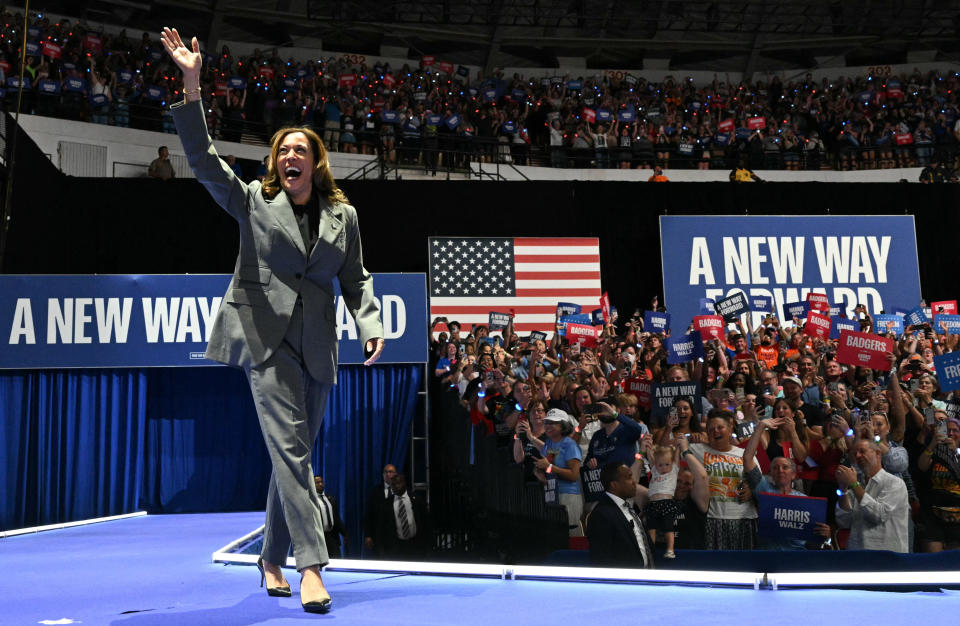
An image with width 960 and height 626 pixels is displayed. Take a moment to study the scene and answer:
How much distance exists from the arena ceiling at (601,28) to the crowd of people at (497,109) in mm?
1929

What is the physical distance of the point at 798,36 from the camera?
25.8 m

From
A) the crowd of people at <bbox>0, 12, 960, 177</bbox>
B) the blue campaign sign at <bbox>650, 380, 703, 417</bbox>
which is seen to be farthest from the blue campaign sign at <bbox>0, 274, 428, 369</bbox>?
the crowd of people at <bbox>0, 12, 960, 177</bbox>

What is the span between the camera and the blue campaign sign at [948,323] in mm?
11312

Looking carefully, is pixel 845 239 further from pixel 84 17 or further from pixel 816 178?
pixel 84 17

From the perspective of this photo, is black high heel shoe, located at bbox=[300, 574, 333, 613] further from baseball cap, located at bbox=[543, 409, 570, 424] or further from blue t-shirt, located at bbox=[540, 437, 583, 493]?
baseball cap, located at bbox=[543, 409, 570, 424]

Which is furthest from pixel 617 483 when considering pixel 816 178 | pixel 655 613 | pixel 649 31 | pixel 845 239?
pixel 649 31

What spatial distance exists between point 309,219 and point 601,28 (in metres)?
23.1

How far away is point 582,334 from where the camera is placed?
10898 millimetres

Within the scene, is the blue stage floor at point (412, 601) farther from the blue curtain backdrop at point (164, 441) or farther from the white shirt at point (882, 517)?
the blue curtain backdrop at point (164, 441)

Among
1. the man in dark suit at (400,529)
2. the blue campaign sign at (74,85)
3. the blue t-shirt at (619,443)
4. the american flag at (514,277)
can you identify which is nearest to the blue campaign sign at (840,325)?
the blue t-shirt at (619,443)

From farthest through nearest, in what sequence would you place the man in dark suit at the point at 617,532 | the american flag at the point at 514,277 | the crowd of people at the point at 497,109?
the crowd of people at the point at 497,109 < the american flag at the point at 514,277 < the man in dark suit at the point at 617,532

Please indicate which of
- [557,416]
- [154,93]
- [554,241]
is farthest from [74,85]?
[557,416]

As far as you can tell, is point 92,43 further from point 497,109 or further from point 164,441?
point 164,441

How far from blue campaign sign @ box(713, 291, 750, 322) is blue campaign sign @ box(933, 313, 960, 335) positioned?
2.32 m
